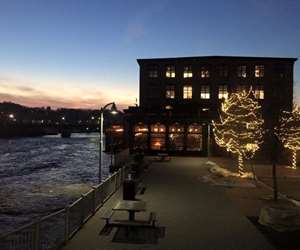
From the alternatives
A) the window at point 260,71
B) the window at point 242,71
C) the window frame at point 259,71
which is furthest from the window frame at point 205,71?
the window at point 260,71

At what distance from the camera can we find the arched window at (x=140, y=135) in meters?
52.3

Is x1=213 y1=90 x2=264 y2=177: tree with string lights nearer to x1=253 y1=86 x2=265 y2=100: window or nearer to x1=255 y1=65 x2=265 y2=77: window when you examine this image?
x1=253 y1=86 x2=265 y2=100: window

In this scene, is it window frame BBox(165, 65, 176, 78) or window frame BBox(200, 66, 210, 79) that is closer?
window frame BBox(200, 66, 210, 79)

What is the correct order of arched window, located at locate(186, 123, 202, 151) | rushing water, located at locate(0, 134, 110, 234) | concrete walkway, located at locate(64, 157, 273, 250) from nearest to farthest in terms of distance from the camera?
concrete walkway, located at locate(64, 157, 273, 250), rushing water, located at locate(0, 134, 110, 234), arched window, located at locate(186, 123, 202, 151)

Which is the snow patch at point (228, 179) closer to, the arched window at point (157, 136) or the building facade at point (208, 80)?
the arched window at point (157, 136)

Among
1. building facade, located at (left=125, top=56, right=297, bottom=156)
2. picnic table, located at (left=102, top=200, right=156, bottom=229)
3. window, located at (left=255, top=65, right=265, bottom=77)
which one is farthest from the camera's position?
window, located at (left=255, top=65, right=265, bottom=77)

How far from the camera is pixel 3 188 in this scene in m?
32.6

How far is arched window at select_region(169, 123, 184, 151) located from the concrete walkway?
100 ft

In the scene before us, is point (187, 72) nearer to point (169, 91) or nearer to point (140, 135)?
point (169, 91)

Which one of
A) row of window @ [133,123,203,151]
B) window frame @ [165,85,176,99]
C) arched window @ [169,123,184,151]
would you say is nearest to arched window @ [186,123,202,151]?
row of window @ [133,123,203,151]

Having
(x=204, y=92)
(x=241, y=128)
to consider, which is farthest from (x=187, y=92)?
(x=241, y=128)

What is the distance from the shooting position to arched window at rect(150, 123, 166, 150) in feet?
171

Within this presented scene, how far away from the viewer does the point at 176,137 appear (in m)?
52.0

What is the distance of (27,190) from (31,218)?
10.8 m
